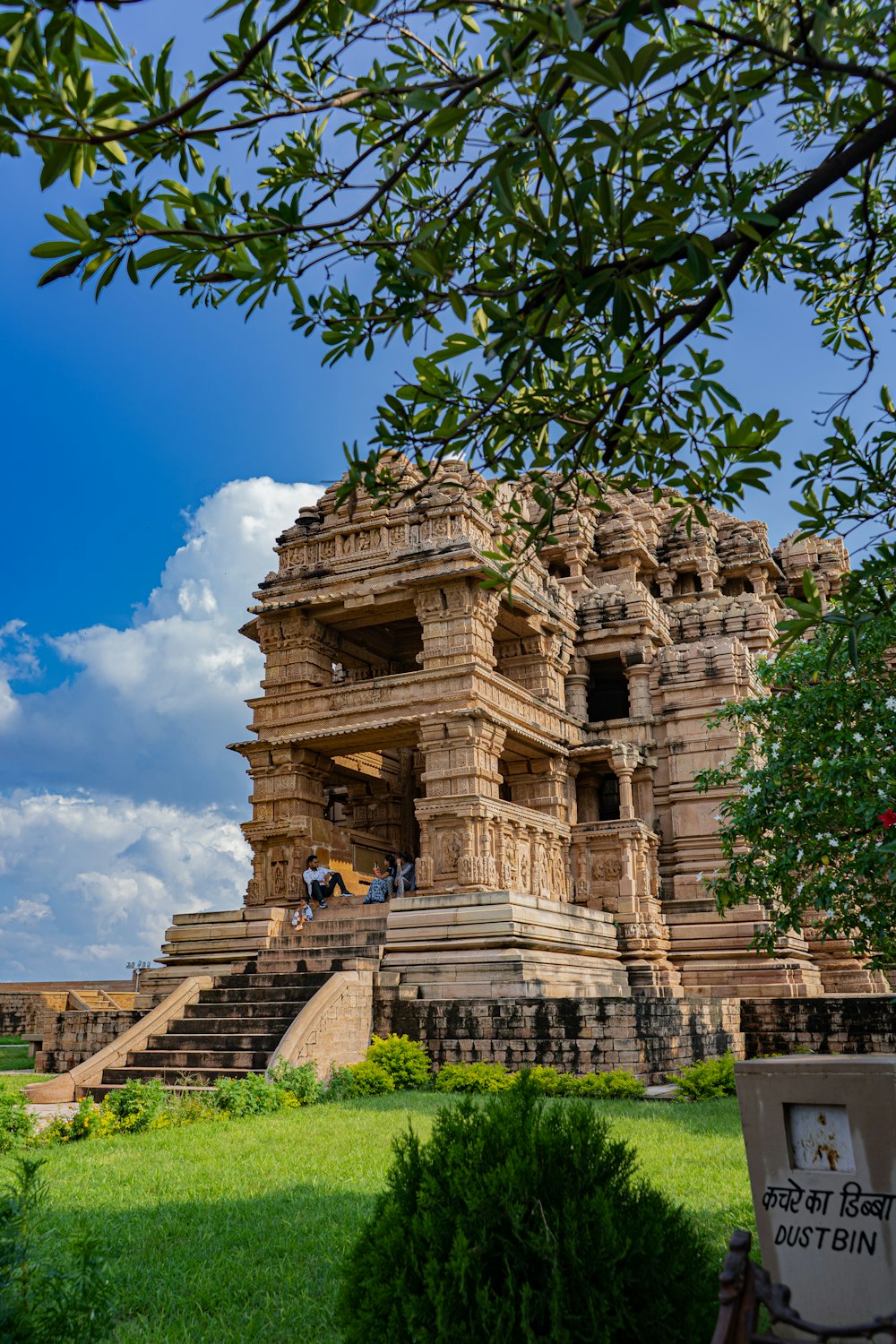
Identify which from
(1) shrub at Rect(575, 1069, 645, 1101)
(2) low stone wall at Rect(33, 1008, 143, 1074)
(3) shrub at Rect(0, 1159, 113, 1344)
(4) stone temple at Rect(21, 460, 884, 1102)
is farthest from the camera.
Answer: (2) low stone wall at Rect(33, 1008, 143, 1074)

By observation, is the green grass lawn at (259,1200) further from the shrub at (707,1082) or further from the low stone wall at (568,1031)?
the low stone wall at (568,1031)

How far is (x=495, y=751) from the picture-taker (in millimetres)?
19469

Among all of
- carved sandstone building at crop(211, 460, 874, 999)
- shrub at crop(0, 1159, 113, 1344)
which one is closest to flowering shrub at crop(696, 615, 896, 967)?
carved sandstone building at crop(211, 460, 874, 999)

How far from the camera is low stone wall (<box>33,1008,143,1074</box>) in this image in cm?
1606

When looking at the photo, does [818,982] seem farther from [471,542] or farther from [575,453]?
[575,453]

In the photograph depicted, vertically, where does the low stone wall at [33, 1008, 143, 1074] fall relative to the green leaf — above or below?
below

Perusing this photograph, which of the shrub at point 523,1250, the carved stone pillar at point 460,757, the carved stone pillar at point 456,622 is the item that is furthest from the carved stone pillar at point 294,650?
the shrub at point 523,1250

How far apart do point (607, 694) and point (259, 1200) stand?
66.6ft

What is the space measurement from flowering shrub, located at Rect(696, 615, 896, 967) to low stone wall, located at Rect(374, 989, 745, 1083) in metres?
1.57

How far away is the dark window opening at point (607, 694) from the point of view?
25.6 m

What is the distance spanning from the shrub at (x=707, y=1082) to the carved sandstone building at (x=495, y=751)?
3885 mm

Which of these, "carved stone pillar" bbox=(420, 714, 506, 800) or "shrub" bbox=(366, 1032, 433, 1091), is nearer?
"shrub" bbox=(366, 1032, 433, 1091)

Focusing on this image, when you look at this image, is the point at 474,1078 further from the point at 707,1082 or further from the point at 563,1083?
the point at 707,1082

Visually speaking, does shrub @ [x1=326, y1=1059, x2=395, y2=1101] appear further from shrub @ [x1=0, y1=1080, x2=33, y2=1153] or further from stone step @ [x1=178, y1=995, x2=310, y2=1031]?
shrub @ [x1=0, y1=1080, x2=33, y2=1153]
